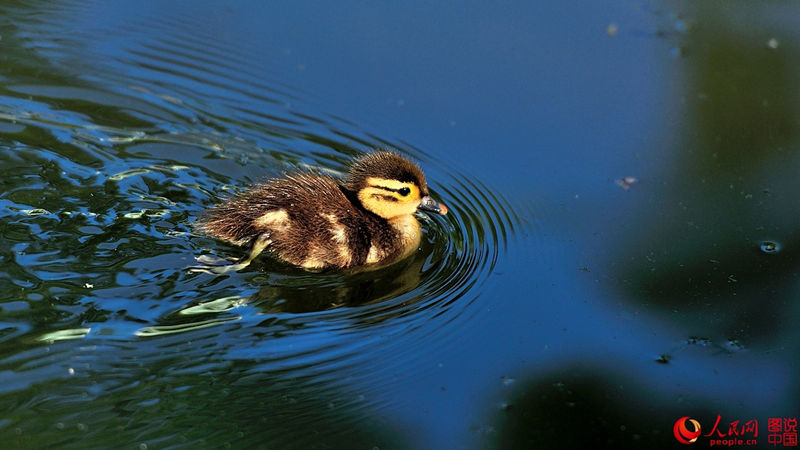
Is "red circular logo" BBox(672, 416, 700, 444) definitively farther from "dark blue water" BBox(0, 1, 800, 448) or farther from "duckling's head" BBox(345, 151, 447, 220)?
"duckling's head" BBox(345, 151, 447, 220)

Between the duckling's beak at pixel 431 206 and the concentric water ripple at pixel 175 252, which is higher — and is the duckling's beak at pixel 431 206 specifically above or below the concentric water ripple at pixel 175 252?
above

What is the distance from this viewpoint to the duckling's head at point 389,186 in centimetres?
476

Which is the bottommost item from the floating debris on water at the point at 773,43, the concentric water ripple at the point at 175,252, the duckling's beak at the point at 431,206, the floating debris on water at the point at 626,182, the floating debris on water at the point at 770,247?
the concentric water ripple at the point at 175,252

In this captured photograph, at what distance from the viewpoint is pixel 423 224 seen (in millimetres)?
5199

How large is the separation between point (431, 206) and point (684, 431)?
1740mm

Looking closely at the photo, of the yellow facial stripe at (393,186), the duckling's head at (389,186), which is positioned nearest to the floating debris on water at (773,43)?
the duckling's head at (389,186)

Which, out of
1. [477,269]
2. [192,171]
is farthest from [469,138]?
[192,171]

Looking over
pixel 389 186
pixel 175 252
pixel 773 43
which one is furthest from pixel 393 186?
pixel 773 43

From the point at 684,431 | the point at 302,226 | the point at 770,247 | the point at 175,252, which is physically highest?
the point at 770,247

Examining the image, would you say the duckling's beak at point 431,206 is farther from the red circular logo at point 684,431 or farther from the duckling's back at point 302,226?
the red circular logo at point 684,431

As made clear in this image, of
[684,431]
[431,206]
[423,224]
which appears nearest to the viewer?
[684,431]

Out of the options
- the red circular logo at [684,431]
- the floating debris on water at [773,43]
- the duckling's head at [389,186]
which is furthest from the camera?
the floating debris on water at [773,43]

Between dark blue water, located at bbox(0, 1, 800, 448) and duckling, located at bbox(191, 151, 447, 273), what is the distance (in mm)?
102

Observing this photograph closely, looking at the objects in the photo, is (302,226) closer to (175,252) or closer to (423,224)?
(175,252)
